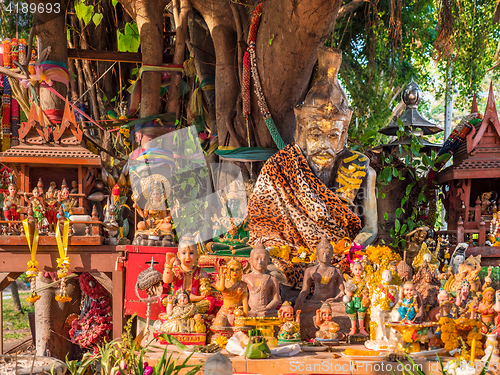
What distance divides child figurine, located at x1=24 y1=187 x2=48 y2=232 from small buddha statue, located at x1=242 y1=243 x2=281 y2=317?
218 centimetres

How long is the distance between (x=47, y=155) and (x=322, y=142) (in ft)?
9.24

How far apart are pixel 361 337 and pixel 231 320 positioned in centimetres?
95

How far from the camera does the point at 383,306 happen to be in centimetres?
380

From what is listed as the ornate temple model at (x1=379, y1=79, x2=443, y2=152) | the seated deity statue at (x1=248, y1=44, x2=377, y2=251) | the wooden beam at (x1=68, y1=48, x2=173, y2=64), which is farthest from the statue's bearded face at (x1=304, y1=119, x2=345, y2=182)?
the wooden beam at (x1=68, y1=48, x2=173, y2=64)

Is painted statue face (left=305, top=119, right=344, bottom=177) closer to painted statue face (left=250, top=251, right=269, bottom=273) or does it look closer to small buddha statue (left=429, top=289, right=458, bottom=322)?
painted statue face (left=250, top=251, right=269, bottom=273)

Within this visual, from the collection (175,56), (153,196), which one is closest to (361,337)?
(153,196)

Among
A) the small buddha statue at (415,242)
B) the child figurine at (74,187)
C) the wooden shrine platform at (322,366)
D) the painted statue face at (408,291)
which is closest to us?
the wooden shrine platform at (322,366)

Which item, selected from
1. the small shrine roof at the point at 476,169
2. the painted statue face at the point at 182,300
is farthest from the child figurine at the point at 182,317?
the small shrine roof at the point at 476,169

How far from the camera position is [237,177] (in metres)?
6.59

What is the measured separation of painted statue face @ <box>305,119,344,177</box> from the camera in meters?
5.64

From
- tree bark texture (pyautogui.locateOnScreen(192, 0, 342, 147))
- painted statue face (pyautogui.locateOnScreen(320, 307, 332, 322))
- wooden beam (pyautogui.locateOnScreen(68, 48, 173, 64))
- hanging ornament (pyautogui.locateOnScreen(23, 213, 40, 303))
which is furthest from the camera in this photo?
wooden beam (pyautogui.locateOnScreen(68, 48, 173, 64))

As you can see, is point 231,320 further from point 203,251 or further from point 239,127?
point 239,127

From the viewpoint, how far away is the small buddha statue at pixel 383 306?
3787mm

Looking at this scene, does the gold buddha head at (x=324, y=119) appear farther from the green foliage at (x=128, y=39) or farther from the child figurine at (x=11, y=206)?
the green foliage at (x=128, y=39)
